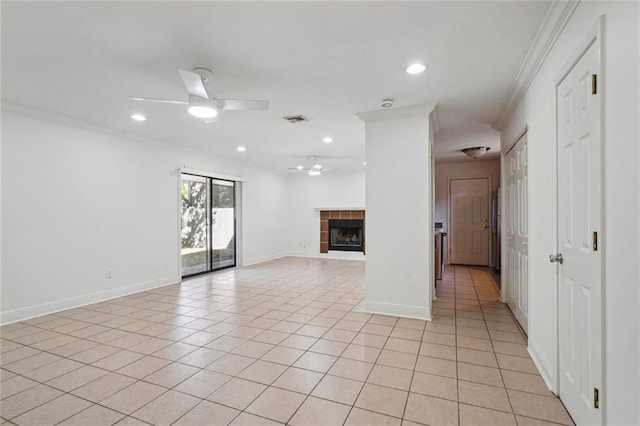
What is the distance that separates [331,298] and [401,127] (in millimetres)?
2545

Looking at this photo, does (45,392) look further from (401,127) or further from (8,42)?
(401,127)

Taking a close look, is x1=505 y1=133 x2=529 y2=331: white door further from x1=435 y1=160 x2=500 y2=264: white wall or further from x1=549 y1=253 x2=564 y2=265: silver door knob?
x1=435 y1=160 x2=500 y2=264: white wall

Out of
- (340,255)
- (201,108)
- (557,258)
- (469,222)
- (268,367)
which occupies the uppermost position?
(201,108)

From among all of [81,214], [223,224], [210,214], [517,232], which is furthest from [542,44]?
[223,224]

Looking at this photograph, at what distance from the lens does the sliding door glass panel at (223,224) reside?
677cm

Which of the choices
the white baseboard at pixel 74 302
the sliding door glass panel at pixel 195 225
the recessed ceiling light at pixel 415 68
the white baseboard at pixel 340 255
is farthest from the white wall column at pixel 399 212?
the white baseboard at pixel 340 255

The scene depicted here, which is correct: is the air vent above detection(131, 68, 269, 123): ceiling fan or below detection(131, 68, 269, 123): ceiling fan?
above

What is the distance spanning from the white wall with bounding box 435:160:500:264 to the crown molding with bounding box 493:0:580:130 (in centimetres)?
435

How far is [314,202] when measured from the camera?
358 inches

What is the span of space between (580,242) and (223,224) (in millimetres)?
6396

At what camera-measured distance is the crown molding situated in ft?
6.10

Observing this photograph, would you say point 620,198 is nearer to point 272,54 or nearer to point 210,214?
point 272,54

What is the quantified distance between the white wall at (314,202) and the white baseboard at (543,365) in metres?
5.89

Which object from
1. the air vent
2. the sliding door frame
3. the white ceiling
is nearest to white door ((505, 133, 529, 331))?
the white ceiling
